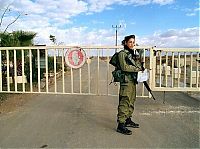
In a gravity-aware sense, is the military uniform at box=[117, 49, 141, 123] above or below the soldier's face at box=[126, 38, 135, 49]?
below

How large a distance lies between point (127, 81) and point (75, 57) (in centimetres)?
245

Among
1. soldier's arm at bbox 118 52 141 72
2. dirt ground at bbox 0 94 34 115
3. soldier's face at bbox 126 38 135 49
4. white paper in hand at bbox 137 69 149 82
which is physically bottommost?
dirt ground at bbox 0 94 34 115

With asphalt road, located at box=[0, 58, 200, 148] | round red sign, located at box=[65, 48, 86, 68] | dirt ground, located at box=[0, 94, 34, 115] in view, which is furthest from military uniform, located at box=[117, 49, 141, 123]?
dirt ground, located at box=[0, 94, 34, 115]

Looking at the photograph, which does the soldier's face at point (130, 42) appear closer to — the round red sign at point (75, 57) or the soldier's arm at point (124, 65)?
the soldier's arm at point (124, 65)

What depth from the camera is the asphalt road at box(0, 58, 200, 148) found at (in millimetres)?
4867

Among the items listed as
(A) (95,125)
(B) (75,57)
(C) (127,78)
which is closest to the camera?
(C) (127,78)

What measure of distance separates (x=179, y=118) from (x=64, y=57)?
3.27 metres

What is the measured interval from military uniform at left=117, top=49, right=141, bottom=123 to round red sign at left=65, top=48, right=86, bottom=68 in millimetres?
2244

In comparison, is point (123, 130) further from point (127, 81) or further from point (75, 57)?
point (75, 57)

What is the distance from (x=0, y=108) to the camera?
773 centimetres

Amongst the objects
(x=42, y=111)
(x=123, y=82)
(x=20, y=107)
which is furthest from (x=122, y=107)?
(x=20, y=107)

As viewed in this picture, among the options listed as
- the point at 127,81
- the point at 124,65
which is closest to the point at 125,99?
the point at 127,81

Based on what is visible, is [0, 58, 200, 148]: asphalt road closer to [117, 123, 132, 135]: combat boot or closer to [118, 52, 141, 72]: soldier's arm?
[117, 123, 132, 135]: combat boot

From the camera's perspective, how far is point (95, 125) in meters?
6.03
